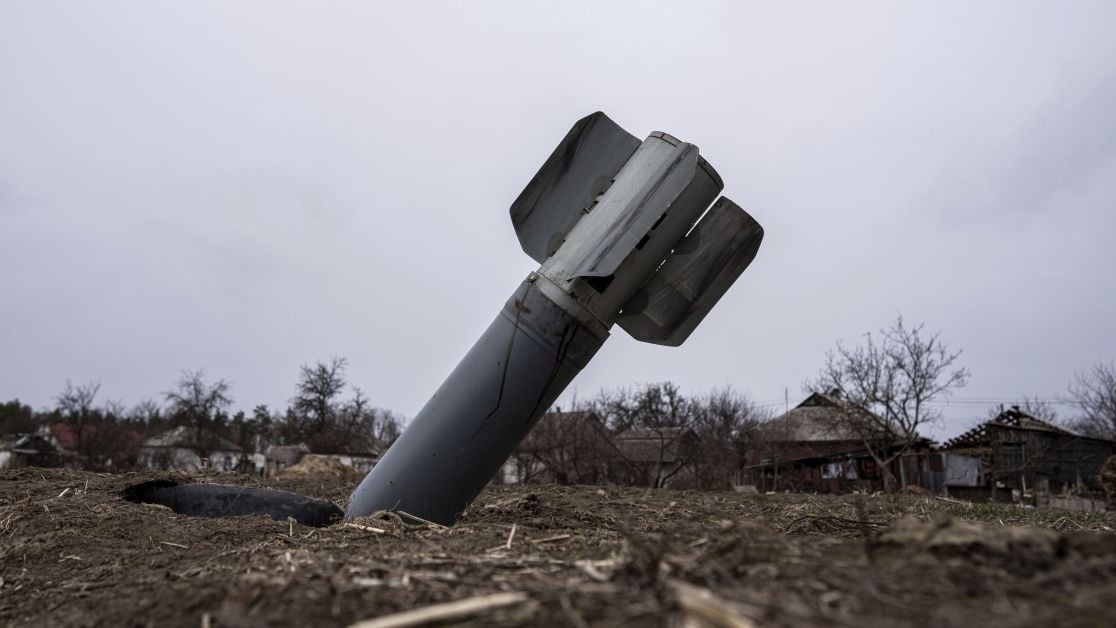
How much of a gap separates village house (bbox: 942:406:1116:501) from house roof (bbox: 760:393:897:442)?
4.87m

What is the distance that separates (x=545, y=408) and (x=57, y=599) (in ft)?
10.2

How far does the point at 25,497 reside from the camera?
6.50 m

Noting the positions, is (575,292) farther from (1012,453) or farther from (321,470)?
(1012,453)

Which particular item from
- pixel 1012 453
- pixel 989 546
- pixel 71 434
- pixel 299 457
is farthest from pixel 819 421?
pixel 71 434

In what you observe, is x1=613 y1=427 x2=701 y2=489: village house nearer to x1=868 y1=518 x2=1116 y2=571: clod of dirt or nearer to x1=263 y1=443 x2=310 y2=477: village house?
x1=868 y1=518 x2=1116 y2=571: clod of dirt

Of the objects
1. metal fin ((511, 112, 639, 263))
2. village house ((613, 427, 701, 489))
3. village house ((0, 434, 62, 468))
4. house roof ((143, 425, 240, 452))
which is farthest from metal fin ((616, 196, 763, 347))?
house roof ((143, 425, 240, 452))

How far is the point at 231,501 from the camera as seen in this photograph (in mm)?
5898

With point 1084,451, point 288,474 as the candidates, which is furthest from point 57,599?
point 1084,451

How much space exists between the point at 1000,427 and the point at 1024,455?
4.37 ft

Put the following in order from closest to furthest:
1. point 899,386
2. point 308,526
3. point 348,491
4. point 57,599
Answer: point 57,599 → point 308,526 → point 348,491 → point 899,386

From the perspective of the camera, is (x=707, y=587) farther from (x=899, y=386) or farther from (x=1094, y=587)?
(x=899, y=386)

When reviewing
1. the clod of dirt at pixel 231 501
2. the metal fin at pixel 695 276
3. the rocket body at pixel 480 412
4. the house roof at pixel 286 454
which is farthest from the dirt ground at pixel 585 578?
the house roof at pixel 286 454

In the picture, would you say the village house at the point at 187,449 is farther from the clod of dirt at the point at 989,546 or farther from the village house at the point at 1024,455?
the clod of dirt at the point at 989,546

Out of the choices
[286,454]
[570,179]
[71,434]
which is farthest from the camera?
[71,434]
